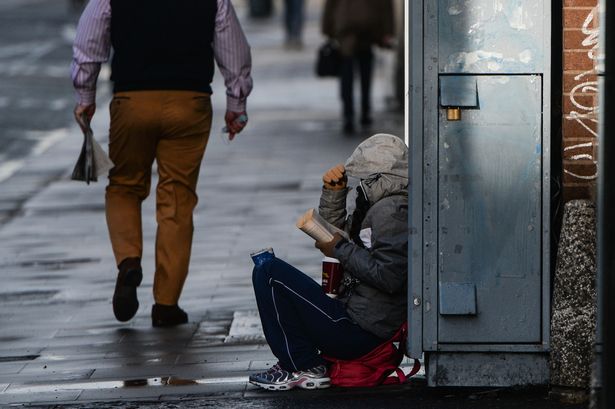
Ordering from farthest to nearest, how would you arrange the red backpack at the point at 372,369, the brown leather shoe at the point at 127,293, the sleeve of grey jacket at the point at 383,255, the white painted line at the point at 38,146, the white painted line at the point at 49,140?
the white painted line at the point at 49,140
the white painted line at the point at 38,146
the brown leather shoe at the point at 127,293
the red backpack at the point at 372,369
the sleeve of grey jacket at the point at 383,255

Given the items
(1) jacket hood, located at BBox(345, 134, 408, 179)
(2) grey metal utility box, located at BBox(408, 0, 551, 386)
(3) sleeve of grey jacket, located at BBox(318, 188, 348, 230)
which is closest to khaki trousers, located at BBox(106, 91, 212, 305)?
(3) sleeve of grey jacket, located at BBox(318, 188, 348, 230)

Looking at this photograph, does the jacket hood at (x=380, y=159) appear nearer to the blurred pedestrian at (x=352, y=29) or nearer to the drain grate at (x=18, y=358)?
the drain grate at (x=18, y=358)

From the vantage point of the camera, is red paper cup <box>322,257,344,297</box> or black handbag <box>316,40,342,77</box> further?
black handbag <box>316,40,342,77</box>

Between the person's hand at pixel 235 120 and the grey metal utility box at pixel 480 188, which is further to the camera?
the person's hand at pixel 235 120

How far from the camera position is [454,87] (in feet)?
18.0

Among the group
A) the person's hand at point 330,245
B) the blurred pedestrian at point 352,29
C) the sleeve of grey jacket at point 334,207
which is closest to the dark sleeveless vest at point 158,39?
the sleeve of grey jacket at point 334,207

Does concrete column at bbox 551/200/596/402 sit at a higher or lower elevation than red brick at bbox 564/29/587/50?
lower

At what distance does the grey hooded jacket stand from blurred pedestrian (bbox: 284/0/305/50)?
23943 mm

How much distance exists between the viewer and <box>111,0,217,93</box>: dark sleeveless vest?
735cm

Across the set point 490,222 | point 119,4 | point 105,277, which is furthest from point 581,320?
point 105,277

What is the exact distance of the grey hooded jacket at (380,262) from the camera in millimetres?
5727

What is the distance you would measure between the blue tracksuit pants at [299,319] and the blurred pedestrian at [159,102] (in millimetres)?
1573

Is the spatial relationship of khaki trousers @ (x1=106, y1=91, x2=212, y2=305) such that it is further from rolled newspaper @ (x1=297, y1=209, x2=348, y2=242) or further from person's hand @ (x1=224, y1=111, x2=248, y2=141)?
rolled newspaper @ (x1=297, y1=209, x2=348, y2=242)

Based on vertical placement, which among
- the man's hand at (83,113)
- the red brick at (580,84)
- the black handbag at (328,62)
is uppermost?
the black handbag at (328,62)
